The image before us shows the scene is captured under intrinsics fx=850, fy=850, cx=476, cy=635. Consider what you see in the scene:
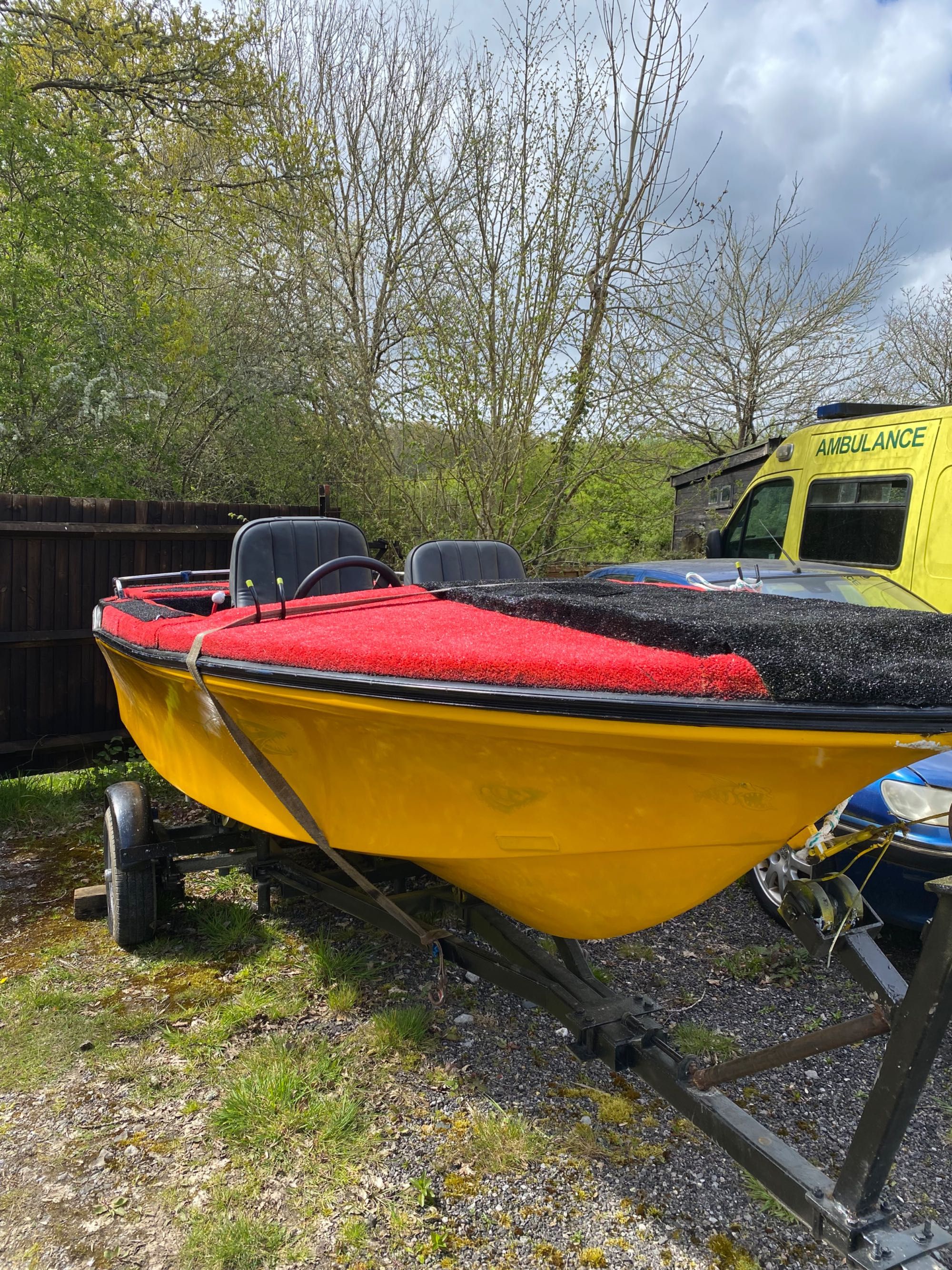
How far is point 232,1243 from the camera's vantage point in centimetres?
199

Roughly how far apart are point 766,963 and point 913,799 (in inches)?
36.3

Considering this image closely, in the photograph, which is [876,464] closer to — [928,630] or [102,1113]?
[928,630]

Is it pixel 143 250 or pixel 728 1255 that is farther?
pixel 143 250

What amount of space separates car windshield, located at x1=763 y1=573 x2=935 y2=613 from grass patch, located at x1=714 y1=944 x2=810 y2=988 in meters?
1.70

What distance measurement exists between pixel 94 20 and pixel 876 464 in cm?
831

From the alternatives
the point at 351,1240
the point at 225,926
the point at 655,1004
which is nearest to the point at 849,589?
the point at 655,1004

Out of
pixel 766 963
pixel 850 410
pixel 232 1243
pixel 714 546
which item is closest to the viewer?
pixel 232 1243

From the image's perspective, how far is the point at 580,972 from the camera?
2.55m

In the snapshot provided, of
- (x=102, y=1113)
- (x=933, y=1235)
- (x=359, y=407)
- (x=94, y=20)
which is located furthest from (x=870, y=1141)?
(x=94, y=20)

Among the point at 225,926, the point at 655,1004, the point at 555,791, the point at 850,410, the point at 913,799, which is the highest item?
the point at 850,410

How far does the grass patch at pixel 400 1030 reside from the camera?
283cm

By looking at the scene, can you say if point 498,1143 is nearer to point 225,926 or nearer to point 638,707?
point 638,707

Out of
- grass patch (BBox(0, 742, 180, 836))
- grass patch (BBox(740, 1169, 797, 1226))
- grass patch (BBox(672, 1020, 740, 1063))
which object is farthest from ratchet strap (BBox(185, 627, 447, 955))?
grass patch (BBox(0, 742, 180, 836))

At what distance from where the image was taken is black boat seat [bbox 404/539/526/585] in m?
4.47
